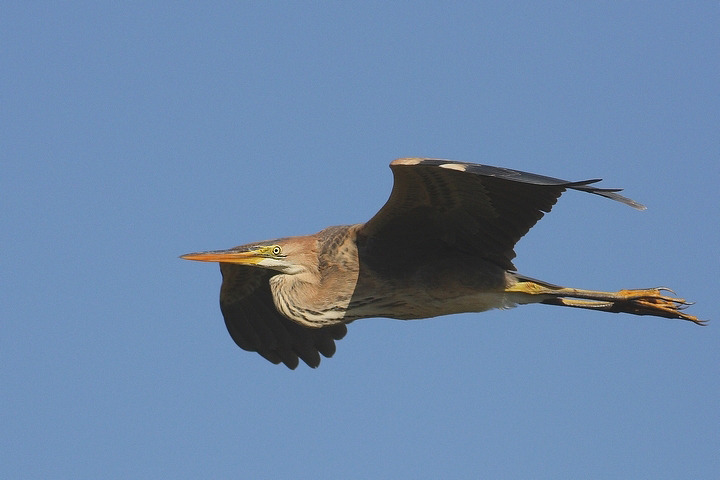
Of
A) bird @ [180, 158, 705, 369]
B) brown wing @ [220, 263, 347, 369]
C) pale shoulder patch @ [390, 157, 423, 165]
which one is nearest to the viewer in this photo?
pale shoulder patch @ [390, 157, 423, 165]

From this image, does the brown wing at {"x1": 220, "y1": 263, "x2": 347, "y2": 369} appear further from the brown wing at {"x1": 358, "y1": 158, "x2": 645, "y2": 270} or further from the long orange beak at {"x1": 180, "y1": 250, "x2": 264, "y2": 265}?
the brown wing at {"x1": 358, "y1": 158, "x2": 645, "y2": 270}

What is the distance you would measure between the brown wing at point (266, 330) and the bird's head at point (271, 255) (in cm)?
137

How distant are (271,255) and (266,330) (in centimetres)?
183

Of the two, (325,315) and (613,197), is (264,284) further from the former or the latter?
(613,197)

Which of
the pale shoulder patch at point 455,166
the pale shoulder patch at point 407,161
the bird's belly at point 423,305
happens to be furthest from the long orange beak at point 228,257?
the pale shoulder patch at point 455,166

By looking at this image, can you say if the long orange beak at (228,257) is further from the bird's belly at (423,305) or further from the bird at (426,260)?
the bird's belly at (423,305)

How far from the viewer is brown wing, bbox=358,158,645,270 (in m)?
7.20

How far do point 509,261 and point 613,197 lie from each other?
1.77m

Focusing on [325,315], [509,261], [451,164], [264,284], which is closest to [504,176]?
[451,164]

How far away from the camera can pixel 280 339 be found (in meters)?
10.1

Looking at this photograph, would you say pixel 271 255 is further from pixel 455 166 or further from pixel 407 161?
pixel 455 166

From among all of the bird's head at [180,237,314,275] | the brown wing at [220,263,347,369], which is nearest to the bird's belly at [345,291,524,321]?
the bird's head at [180,237,314,275]

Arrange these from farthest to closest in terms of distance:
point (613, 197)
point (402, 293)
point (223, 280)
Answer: point (223, 280), point (402, 293), point (613, 197)

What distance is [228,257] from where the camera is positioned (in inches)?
333
